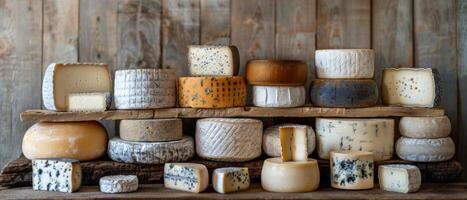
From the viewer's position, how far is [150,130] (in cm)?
178

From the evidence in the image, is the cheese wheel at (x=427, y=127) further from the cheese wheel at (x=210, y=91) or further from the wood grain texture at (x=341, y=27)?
the cheese wheel at (x=210, y=91)

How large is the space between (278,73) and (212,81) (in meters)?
0.23

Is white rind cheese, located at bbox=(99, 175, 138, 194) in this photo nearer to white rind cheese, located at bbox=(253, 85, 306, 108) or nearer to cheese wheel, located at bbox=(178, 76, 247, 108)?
cheese wheel, located at bbox=(178, 76, 247, 108)

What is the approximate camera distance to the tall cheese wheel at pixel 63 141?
177cm

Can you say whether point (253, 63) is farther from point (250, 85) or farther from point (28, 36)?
point (28, 36)

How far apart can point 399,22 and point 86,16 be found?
1256 millimetres

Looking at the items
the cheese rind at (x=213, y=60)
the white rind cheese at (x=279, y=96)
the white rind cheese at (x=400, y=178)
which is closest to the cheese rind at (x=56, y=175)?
the cheese rind at (x=213, y=60)

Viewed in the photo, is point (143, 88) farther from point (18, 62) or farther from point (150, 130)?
point (18, 62)

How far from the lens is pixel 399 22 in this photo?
212 cm

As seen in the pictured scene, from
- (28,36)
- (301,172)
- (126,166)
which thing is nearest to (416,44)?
(301,172)

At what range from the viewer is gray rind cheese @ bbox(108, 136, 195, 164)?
177 centimetres

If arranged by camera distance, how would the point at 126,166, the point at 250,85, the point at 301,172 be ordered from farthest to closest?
the point at 250,85
the point at 126,166
the point at 301,172

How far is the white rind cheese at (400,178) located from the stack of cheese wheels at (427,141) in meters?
0.13

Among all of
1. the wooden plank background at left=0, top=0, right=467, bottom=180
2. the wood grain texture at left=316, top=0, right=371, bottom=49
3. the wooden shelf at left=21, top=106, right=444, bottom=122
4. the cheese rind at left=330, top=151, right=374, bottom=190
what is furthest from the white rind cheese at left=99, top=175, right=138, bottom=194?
the wood grain texture at left=316, top=0, right=371, bottom=49
